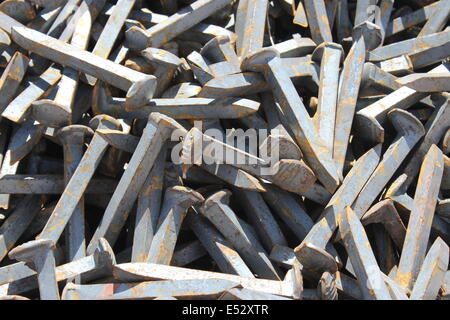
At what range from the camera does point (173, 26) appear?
12.9ft

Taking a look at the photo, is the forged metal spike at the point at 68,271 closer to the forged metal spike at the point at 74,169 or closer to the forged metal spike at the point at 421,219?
the forged metal spike at the point at 74,169

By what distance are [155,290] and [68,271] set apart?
477 mm

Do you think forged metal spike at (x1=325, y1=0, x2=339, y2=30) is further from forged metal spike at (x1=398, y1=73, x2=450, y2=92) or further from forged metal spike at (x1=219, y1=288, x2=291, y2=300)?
forged metal spike at (x1=219, y1=288, x2=291, y2=300)

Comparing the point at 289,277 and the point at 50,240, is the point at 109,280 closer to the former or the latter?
the point at 50,240

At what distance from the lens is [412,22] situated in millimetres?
4512

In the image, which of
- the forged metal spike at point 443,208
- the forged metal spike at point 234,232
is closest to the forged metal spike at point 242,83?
the forged metal spike at point 234,232

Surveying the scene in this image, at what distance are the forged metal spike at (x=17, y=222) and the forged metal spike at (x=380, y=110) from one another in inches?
74.0

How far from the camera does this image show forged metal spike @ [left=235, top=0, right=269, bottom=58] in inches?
154

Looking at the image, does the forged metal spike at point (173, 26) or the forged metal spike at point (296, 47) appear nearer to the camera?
the forged metal spike at point (173, 26)

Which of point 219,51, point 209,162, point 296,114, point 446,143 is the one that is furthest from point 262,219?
point 446,143

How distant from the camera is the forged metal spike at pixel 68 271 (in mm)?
2984

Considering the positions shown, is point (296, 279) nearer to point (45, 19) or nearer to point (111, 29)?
point (111, 29)
